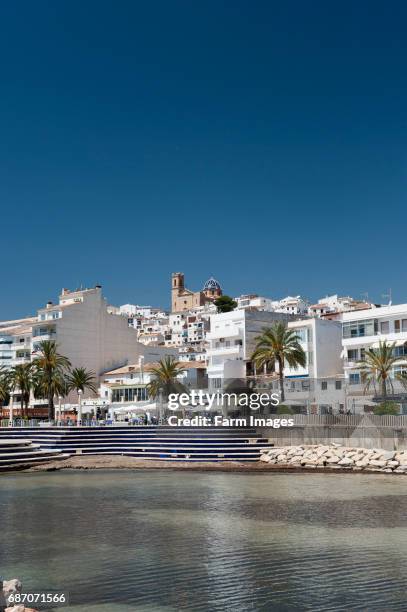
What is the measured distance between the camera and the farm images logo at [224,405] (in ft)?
168

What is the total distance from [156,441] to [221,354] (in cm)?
3544

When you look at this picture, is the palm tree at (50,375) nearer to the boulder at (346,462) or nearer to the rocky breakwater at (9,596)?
the boulder at (346,462)

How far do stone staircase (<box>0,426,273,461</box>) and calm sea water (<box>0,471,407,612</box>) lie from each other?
48.8ft

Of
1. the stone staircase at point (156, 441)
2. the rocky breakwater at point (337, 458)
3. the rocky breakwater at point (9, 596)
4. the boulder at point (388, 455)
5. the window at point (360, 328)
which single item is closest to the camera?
the rocky breakwater at point (9, 596)

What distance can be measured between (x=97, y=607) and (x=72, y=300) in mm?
96634

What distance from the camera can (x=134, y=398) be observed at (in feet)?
297

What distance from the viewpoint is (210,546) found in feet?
63.4

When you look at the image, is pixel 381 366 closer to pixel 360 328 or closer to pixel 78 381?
pixel 360 328

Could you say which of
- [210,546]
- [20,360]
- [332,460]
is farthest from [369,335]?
[20,360]

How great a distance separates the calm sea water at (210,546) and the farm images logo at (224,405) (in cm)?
1679

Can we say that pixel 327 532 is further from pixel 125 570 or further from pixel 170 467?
pixel 170 467

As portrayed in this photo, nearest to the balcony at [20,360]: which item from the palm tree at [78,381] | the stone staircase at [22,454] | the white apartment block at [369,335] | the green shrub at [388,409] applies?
the palm tree at [78,381]

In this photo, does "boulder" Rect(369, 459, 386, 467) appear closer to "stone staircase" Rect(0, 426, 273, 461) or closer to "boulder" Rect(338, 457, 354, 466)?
"boulder" Rect(338, 457, 354, 466)

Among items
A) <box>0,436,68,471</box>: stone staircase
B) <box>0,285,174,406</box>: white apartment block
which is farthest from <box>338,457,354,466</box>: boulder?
<box>0,285,174,406</box>: white apartment block
